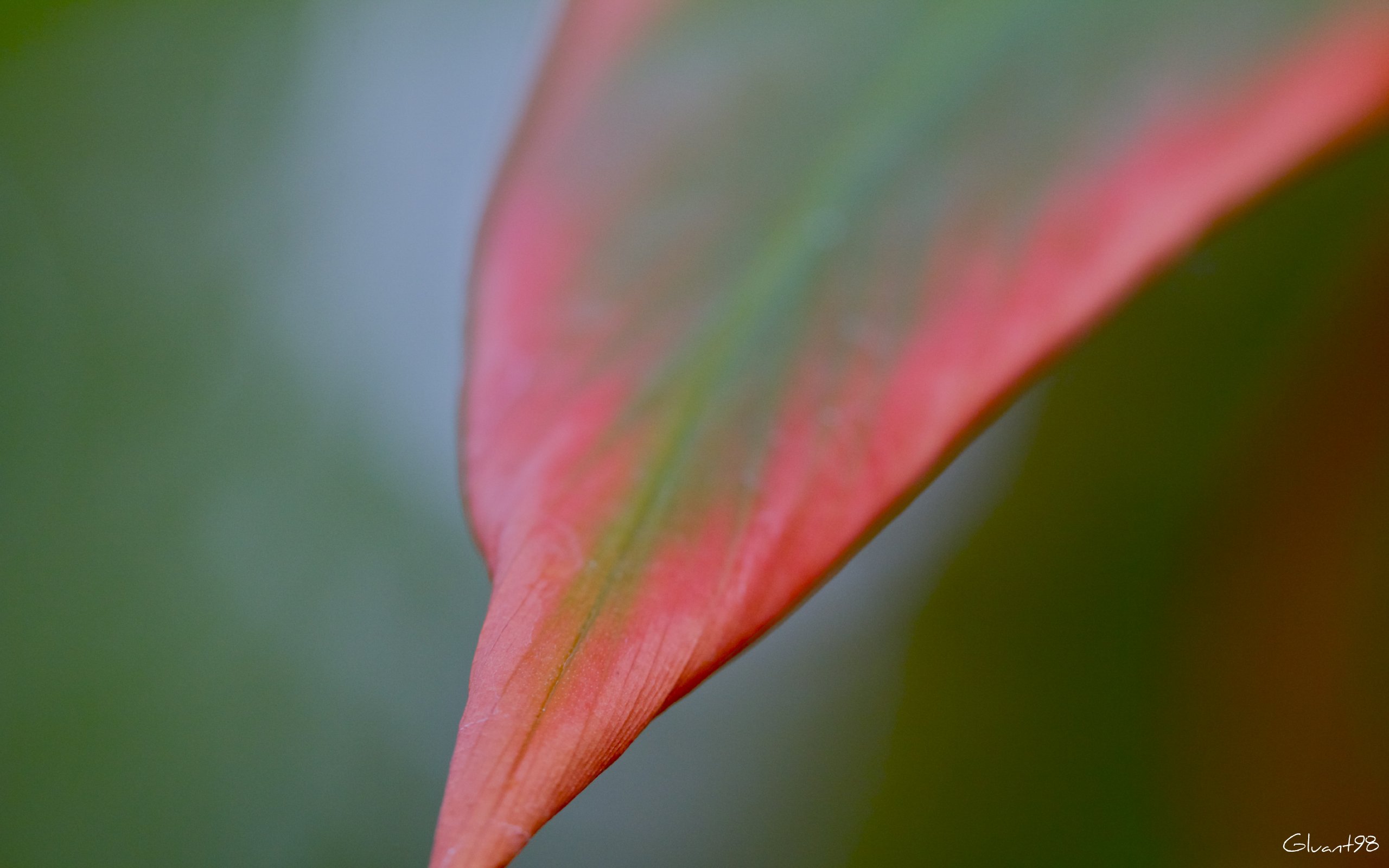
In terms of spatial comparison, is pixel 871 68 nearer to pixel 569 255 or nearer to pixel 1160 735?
pixel 569 255

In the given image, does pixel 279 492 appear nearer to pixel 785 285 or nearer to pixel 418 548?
pixel 418 548

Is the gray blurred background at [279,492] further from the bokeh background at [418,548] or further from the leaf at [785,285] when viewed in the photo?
the leaf at [785,285]

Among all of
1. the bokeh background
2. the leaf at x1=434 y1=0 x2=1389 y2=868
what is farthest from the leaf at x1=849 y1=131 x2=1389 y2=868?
the leaf at x1=434 y1=0 x2=1389 y2=868

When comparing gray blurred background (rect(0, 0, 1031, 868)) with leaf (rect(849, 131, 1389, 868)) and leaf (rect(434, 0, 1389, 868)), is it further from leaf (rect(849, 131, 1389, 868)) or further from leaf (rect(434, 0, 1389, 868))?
leaf (rect(434, 0, 1389, 868))

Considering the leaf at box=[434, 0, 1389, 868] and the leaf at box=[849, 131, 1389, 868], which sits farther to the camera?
the leaf at box=[849, 131, 1389, 868]

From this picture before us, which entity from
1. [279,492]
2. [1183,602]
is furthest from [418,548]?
[1183,602]
